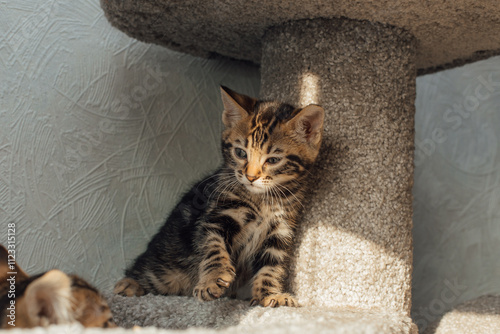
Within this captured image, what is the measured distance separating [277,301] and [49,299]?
0.70 meters

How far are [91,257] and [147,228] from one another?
0.89 feet

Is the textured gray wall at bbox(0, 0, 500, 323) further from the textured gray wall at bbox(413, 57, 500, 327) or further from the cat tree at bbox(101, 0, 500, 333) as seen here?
the cat tree at bbox(101, 0, 500, 333)

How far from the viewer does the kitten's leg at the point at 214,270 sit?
1.31m

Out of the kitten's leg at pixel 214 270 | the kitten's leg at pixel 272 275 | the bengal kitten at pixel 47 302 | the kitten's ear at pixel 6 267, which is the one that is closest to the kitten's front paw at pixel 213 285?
the kitten's leg at pixel 214 270

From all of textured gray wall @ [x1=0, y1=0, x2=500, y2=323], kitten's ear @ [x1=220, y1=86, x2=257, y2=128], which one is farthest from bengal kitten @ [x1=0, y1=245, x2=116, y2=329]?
textured gray wall @ [x1=0, y1=0, x2=500, y2=323]

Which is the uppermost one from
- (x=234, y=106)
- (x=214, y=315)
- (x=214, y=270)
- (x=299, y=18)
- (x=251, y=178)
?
(x=299, y=18)

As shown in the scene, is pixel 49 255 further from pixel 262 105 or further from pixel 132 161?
pixel 262 105

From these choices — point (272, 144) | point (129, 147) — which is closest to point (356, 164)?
point (272, 144)

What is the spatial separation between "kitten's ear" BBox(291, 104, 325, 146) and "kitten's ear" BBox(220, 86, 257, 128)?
0.17 m

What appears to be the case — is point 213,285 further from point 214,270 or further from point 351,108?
point 351,108

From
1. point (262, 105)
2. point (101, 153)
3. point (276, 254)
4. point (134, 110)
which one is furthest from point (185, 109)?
point (276, 254)

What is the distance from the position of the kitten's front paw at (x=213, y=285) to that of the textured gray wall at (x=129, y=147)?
74cm

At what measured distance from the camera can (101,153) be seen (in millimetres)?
1964

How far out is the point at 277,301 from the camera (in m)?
1.38
